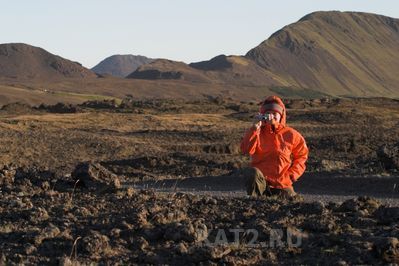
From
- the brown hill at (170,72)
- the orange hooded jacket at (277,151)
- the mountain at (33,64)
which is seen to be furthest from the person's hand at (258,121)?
the mountain at (33,64)

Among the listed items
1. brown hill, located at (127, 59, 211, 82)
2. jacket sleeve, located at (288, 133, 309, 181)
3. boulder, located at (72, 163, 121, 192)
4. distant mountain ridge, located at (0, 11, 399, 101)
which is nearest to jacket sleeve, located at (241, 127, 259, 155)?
jacket sleeve, located at (288, 133, 309, 181)

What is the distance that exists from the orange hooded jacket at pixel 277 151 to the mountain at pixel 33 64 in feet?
534

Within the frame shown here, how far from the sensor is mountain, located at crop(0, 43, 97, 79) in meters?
174

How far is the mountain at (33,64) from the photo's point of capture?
174m

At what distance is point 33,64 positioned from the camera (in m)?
179

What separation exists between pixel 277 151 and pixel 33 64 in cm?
17422

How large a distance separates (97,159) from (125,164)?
327 centimetres

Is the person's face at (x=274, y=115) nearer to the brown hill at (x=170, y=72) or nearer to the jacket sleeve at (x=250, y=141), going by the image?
the jacket sleeve at (x=250, y=141)

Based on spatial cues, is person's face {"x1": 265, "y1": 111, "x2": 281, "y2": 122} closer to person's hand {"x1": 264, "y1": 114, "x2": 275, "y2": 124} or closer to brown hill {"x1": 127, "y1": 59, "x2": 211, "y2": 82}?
person's hand {"x1": 264, "y1": 114, "x2": 275, "y2": 124}

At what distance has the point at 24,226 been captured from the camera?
7199 millimetres

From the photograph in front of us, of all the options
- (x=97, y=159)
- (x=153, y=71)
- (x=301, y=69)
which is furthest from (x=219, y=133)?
(x=301, y=69)

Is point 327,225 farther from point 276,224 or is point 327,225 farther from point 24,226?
point 24,226

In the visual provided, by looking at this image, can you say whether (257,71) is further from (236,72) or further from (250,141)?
(250,141)

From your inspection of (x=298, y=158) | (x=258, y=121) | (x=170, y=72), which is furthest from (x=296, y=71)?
(x=258, y=121)
